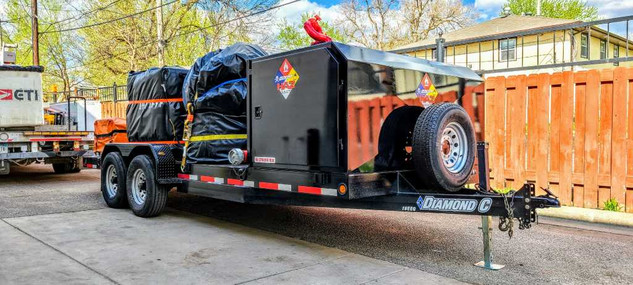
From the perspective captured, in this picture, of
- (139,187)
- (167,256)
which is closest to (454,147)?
(167,256)

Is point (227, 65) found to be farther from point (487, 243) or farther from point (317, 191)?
point (487, 243)

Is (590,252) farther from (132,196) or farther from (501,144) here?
(132,196)

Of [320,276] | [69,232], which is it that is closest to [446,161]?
[320,276]

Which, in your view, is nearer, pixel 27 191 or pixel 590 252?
pixel 590 252

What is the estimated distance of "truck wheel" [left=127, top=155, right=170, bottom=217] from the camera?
7082mm

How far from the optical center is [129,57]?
3056 centimetres

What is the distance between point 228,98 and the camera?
6172mm

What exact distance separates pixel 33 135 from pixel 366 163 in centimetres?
929

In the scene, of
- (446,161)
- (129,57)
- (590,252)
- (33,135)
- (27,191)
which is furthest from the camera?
(129,57)

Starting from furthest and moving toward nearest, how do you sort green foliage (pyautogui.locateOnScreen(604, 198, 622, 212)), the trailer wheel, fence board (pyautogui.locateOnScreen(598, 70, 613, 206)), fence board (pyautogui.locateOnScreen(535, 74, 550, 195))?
fence board (pyautogui.locateOnScreen(535, 74, 550, 195))
fence board (pyautogui.locateOnScreen(598, 70, 613, 206))
green foliage (pyautogui.locateOnScreen(604, 198, 622, 212))
the trailer wheel

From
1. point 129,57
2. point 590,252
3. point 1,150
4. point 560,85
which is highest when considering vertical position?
point 129,57

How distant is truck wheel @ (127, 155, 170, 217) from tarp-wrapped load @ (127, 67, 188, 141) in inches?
17.8

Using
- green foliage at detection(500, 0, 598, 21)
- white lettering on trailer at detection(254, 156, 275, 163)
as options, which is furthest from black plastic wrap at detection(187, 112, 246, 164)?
green foliage at detection(500, 0, 598, 21)

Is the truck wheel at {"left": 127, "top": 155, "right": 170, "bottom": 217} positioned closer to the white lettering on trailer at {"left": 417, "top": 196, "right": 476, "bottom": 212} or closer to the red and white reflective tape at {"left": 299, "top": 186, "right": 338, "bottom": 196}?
the red and white reflective tape at {"left": 299, "top": 186, "right": 338, "bottom": 196}
